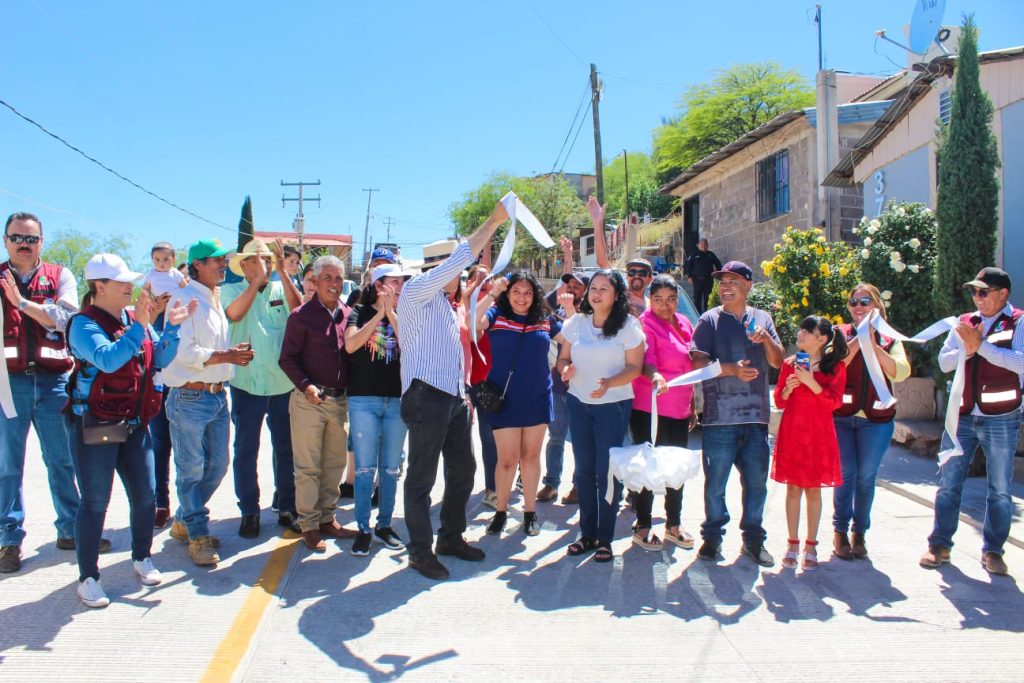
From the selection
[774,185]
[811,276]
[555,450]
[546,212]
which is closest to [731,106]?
[546,212]

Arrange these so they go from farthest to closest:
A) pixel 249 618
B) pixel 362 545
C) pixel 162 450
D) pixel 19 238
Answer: pixel 162 450
pixel 362 545
pixel 19 238
pixel 249 618

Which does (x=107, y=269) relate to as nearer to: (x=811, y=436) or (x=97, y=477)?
(x=97, y=477)

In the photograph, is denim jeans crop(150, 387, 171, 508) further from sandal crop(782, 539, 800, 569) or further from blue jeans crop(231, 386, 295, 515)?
sandal crop(782, 539, 800, 569)

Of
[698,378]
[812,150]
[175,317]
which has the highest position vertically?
[812,150]

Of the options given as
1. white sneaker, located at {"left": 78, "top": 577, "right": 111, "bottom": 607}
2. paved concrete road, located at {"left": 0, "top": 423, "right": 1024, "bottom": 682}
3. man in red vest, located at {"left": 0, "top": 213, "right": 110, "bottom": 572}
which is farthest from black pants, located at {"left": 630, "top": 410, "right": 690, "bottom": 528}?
man in red vest, located at {"left": 0, "top": 213, "right": 110, "bottom": 572}

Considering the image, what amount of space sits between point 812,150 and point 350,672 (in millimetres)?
14578

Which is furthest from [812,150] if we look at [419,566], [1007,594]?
[419,566]

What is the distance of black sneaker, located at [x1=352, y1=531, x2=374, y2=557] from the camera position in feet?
16.6

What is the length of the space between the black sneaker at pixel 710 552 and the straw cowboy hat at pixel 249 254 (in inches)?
144

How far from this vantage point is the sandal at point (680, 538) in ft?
17.6

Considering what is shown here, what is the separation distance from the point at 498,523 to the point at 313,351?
1847 mm

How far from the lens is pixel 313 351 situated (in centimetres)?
526

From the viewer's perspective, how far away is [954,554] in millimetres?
5238

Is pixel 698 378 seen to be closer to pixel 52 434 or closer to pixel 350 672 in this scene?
pixel 350 672
